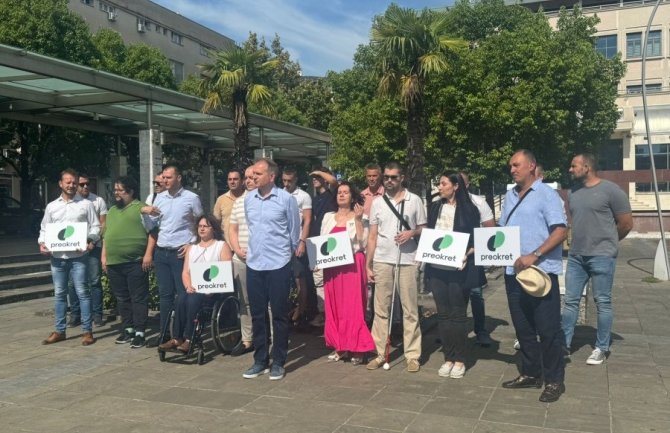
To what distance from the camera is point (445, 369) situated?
5910mm

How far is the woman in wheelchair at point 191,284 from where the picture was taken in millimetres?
6539

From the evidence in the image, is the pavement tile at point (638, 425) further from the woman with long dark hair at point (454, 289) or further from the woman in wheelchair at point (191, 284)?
the woman in wheelchair at point (191, 284)

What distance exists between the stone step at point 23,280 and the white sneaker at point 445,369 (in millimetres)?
8575

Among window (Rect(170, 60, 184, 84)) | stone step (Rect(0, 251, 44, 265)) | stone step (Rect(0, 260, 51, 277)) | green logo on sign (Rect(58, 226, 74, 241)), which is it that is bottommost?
stone step (Rect(0, 260, 51, 277))

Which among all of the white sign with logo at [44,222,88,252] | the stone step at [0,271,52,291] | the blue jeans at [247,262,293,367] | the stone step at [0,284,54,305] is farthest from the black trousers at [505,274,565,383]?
the stone step at [0,271,52,291]

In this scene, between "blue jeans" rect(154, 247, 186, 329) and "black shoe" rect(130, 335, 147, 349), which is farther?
"black shoe" rect(130, 335, 147, 349)

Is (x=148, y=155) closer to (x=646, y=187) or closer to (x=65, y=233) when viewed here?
(x=65, y=233)

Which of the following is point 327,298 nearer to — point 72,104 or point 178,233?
point 178,233

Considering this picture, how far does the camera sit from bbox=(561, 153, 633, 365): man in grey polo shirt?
20.4ft

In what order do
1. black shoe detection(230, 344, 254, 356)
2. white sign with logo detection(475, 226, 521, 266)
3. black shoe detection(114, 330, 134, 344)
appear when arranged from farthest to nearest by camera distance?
1. black shoe detection(114, 330, 134, 344)
2. black shoe detection(230, 344, 254, 356)
3. white sign with logo detection(475, 226, 521, 266)

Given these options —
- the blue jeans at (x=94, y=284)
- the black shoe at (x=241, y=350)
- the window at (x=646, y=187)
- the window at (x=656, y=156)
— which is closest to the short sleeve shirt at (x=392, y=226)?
the black shoe at (x=241, y=350)

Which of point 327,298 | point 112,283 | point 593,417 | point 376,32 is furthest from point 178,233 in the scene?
point 376,32

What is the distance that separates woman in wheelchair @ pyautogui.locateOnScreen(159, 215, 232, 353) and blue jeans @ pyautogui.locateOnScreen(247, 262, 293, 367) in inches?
29.9

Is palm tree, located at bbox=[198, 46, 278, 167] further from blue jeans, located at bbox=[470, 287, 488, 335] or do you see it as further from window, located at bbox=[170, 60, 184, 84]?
window, located at bbox=[170, 60, 184, 84]
